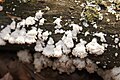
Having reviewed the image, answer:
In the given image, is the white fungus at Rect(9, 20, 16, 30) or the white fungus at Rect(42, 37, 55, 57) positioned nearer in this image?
the white fungus at Rect(42, 37, 55, 57)

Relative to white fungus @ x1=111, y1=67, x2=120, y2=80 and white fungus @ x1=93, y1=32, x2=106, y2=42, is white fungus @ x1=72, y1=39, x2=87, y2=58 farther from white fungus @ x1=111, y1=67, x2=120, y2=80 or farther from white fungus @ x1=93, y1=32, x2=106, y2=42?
white fungus @ x1=111, y1=67, x2=120, y2=80

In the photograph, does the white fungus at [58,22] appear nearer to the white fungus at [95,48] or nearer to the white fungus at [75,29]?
the white fungus at [75,29]

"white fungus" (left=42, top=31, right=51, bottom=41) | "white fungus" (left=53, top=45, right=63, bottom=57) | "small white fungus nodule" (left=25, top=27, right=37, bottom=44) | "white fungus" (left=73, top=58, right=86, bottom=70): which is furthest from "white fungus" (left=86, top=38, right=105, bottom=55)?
"small white fungus nodule" (left=25, top=27, right=37, bottom=44)

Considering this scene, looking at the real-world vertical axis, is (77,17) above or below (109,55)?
above

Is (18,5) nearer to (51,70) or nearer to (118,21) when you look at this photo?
(51,70)

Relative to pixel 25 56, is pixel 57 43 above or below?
above

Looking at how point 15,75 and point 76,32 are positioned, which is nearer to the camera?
point 76,32

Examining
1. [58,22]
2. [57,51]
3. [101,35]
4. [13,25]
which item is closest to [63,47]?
[57,51]

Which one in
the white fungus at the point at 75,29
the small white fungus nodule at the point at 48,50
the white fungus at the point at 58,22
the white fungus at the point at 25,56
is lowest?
the white fungus at the point at 25,56

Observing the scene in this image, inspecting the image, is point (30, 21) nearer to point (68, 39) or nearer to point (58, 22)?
point (58, 22)

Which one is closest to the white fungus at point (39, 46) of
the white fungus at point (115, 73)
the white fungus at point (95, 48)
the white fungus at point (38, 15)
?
the white fungus at point (38, 15)

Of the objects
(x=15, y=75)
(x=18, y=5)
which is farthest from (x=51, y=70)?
(x=18, y=5)
